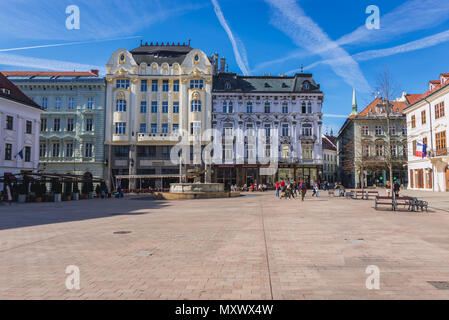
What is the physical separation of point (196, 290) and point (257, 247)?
3.32m

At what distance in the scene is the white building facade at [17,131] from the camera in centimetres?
3231

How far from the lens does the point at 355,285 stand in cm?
491

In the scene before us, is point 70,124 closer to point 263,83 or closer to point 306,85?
point 263,83

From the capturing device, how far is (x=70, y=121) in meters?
46.8

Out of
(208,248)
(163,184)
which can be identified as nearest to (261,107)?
(163,184)

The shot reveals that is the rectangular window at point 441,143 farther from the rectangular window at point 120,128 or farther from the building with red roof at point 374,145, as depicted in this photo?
the rectangular window at point 120,128

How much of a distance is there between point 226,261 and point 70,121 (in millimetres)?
47379

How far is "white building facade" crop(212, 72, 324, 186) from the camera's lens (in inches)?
1900

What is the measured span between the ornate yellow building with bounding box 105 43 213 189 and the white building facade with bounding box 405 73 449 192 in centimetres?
2903

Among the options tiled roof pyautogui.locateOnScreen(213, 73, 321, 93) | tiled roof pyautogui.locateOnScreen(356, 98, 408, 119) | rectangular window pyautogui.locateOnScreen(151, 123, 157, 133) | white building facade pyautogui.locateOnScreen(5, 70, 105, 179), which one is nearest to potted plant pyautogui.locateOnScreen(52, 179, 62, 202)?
white building facade pyautogui.locateOnScreen(5, 70, 105, 179)

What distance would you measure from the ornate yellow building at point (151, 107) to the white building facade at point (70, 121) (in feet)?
5.20

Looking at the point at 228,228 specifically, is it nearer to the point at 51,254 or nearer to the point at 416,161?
the point at 51,254

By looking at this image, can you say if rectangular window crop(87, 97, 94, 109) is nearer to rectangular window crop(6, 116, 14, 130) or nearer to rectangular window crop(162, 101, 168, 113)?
rectangular window crop(162, 101, 168, 113)

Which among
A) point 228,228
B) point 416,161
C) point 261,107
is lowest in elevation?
point 228,228
